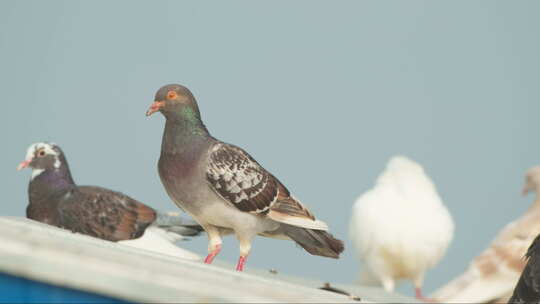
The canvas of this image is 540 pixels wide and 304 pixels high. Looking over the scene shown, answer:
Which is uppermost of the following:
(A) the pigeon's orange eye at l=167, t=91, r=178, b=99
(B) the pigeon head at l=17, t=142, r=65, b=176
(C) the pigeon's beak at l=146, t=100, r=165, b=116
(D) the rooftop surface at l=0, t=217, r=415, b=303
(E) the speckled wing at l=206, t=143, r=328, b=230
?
(B) the pigeon head at l=17, t=142, r=65, b=176

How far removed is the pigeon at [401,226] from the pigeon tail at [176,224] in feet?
6.82

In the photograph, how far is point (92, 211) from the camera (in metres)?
6.65

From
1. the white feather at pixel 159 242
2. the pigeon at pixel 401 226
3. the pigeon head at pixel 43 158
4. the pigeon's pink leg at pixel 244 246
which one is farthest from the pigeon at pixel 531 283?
the pigeon at pixel 401 226

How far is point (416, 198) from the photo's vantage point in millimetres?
8711

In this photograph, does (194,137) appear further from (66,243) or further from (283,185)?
(66,243)

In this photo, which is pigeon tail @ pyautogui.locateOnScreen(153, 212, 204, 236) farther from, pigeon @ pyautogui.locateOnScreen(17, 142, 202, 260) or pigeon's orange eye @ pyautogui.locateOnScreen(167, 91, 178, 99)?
pigeon's orange eye @ pyautogui.locateOnScreen(167, 91, 178, 99)

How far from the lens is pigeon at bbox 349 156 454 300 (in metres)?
8.53

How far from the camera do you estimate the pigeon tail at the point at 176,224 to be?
22.9ft

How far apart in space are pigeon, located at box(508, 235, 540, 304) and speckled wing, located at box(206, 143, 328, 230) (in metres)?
1.01

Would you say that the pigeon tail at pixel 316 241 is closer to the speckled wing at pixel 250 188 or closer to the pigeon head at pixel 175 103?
the speckled wing at pixel 250 188

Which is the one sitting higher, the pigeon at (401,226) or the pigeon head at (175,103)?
the pigeon at (401,226)

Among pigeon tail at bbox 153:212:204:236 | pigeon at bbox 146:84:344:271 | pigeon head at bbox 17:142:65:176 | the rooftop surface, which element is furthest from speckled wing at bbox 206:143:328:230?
pigeon head at bbox 17:142:65:176

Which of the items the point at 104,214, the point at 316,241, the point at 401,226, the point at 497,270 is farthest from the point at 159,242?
the point at 497,270

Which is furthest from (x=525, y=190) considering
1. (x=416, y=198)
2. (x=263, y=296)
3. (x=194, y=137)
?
(x=263, y=296)
